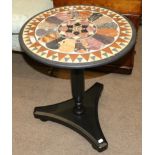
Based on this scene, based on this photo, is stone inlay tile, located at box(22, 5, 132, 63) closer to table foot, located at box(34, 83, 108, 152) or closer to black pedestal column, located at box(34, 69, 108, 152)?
black pedestal column, located at box(34, 69, 108, 152)

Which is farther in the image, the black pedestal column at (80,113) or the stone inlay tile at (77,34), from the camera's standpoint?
the black pedestal column at (80,113)

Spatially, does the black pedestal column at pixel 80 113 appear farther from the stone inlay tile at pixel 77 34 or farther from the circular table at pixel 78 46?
the stone inlay tile at pixel 77 34

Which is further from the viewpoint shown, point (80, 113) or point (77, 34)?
point (80, 113)

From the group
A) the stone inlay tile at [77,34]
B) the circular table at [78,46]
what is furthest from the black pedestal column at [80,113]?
the stone inlay tile at [77,34]

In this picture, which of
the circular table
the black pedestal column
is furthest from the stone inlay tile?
the black pedestal column

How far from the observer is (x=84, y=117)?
5.62 ft

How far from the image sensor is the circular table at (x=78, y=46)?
1.25 meters

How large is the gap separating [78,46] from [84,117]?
58 cm

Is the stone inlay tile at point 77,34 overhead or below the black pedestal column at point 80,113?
overhead

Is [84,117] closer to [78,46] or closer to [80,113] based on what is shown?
[80,113]

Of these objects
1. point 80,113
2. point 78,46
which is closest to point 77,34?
point 78,46
